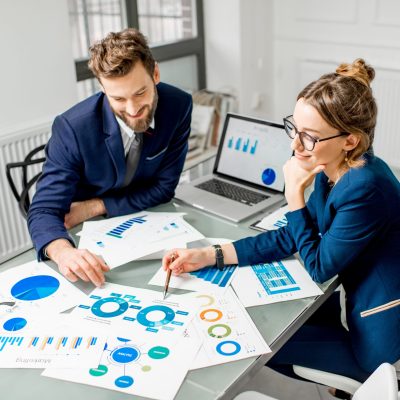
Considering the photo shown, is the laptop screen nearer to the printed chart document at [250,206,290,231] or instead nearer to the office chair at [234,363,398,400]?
the printed chart document at [250,206,290,231]

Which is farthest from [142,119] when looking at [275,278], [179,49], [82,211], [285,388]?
[179,49]

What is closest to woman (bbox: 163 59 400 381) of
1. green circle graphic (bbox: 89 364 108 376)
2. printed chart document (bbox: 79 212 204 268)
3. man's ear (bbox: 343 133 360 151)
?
man's ear (bbox: 343 133 360 151)

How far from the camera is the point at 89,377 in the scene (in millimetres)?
1290

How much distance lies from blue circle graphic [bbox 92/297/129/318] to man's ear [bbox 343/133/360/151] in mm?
716

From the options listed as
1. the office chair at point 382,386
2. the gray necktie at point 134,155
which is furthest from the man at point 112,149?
the office chair at point 382,386

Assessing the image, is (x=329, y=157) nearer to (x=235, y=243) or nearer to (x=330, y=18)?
(x=235, y=243)

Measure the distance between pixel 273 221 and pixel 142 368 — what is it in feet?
2.73

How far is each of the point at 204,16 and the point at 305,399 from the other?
2.72 metres

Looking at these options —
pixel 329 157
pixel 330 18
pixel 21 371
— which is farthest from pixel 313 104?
pixel 330 18

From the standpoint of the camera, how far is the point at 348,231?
148 centimetres

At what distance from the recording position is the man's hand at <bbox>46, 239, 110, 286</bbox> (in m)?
1.62

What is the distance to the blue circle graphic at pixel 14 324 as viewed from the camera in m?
1.47

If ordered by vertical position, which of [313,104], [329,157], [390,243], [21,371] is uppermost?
[313,104]

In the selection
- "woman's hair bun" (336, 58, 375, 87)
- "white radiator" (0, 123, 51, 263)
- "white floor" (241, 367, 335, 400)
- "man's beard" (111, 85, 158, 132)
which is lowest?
"white floor" (241, 367, 335, 400)
